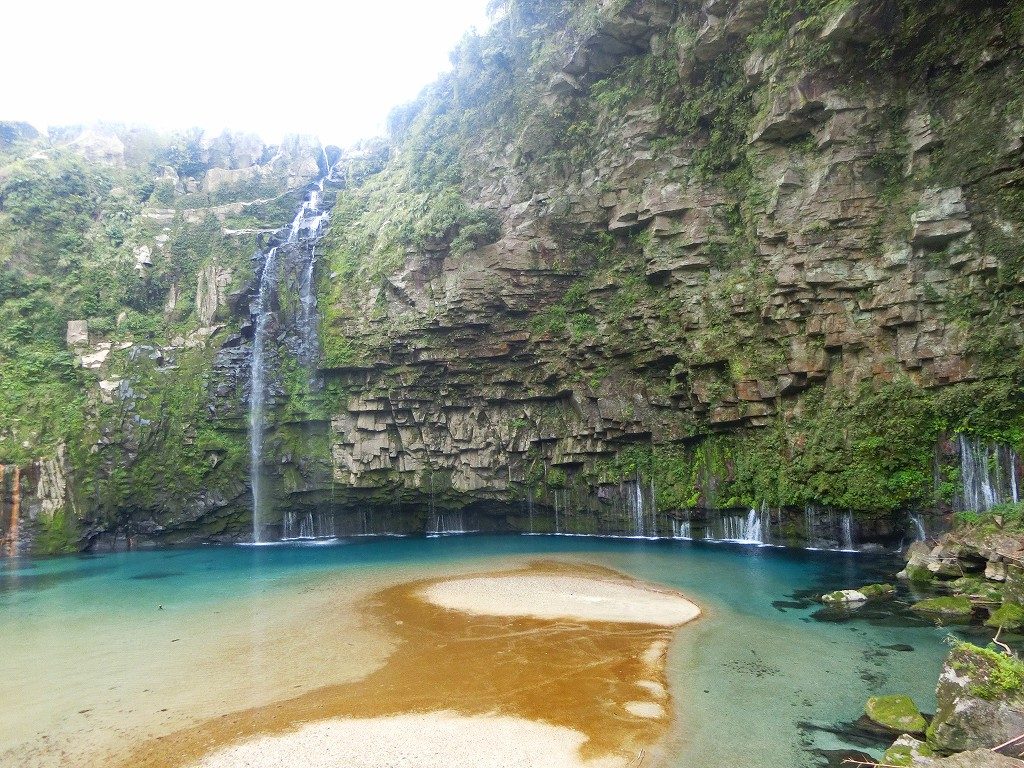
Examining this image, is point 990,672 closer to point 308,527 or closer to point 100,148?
point 308,527

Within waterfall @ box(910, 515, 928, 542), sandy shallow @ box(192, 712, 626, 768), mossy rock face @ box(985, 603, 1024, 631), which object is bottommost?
sandy shallow @ box(192, 712, 626, 768)

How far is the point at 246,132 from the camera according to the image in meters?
43.2

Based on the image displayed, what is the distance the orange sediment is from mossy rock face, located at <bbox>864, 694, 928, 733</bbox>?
8.81 feet

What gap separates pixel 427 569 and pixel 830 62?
69.8 feet

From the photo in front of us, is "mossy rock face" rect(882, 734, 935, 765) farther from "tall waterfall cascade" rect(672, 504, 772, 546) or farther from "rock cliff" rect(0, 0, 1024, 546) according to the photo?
"tall waterfall cascade" rect(672, 504, 772, 546)

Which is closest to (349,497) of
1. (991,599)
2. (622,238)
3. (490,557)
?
(490,557)

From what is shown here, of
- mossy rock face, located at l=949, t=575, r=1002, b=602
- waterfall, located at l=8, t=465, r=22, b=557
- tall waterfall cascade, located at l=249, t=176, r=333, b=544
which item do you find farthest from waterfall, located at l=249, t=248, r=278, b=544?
mossy rock face, located at l=949, t=575, r=1002, b=602

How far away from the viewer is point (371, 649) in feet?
39.1

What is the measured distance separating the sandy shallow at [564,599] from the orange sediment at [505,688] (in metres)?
0.66

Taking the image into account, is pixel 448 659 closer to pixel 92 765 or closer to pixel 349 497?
pixel 92 765

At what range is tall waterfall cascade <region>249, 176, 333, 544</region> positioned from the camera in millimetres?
30438

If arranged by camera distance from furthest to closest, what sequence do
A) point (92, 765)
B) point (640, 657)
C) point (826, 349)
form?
1. point (826, 349)
2. point (640, 657)
3. point (92, 765)

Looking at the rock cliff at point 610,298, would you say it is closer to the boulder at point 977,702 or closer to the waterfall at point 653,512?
the waterfall at point 653,512

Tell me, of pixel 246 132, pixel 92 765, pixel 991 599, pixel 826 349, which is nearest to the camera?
pixel 92 765
